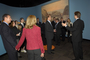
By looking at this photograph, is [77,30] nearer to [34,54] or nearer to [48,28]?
[48,28]

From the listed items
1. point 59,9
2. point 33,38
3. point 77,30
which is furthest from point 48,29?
point 59,9

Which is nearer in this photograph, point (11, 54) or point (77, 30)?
point (11, 54)

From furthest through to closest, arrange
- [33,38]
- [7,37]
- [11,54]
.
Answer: [11,54] → [7,37] → [33,38]

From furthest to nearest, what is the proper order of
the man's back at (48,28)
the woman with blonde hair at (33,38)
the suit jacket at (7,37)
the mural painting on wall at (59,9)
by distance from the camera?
the mural painting on wall at (59,9), the man's back at (48,28), the suit jacket at (7,37), the woman with blonde hair at (33,38)

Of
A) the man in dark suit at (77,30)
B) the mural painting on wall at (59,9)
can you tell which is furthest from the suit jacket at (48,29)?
the mural painting on wall at (59,9)

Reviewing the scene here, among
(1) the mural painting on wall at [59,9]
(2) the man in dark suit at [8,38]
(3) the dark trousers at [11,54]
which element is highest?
(1) the mural painting on wall at [59,9]

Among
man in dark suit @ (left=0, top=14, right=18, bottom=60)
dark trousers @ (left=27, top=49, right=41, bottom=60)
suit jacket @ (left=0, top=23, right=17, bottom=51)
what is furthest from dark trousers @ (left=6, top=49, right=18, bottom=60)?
dark trousers @ (left=27, top=49, right=41, bottom=60)

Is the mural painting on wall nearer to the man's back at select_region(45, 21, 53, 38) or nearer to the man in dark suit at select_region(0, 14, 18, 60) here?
the man's back at select_region(45, 21, 53, 38)

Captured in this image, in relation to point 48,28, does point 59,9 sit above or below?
above

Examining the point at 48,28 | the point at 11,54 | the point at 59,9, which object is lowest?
the point at 11,54

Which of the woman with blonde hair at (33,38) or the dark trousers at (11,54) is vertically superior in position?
the woman with blonde hair at (33,38)

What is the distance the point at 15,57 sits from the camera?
1951 mm

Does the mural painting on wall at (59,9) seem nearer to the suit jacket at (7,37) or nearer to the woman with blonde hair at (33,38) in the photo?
the woman with blonde hair at (33,38)

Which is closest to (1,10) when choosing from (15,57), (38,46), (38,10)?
(38,10)
